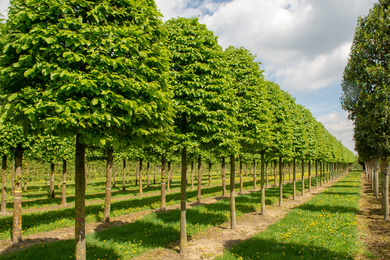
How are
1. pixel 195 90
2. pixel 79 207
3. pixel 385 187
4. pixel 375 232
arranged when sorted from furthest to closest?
pixel 385 187 < pixel 375 232 < pixel 195 90 < pixel 79 207

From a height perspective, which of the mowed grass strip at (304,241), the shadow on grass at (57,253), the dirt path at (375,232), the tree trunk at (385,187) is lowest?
Answer: the dirt path at (375,232)

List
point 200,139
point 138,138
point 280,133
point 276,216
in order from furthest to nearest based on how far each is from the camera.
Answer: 1. point 280,133
2. point 276,216
3. point 200,139
4. point 138,138

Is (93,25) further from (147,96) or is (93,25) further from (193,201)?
(193,201)

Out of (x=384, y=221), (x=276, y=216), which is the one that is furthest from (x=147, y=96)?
(x=384, y=221)

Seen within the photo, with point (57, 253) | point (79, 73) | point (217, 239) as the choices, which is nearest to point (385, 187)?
point (217, 239)

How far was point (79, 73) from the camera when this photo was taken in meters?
5.14

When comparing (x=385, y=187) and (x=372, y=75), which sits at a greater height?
(x=372, y=75)

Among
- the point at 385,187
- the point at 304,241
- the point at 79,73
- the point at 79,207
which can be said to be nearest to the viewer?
the point at 79,73

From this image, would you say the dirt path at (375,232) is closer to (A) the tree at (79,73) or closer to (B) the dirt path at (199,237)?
(B) the dirt path at (199,237)

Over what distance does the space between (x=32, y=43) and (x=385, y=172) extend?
66.8 ft

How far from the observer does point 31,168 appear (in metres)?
63.2

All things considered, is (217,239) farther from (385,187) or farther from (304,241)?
(385,187)

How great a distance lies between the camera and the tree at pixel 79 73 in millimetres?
4883

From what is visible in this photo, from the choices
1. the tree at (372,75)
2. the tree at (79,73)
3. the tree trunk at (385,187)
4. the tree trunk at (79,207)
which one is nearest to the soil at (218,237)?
the tree trunk at (385,187)
